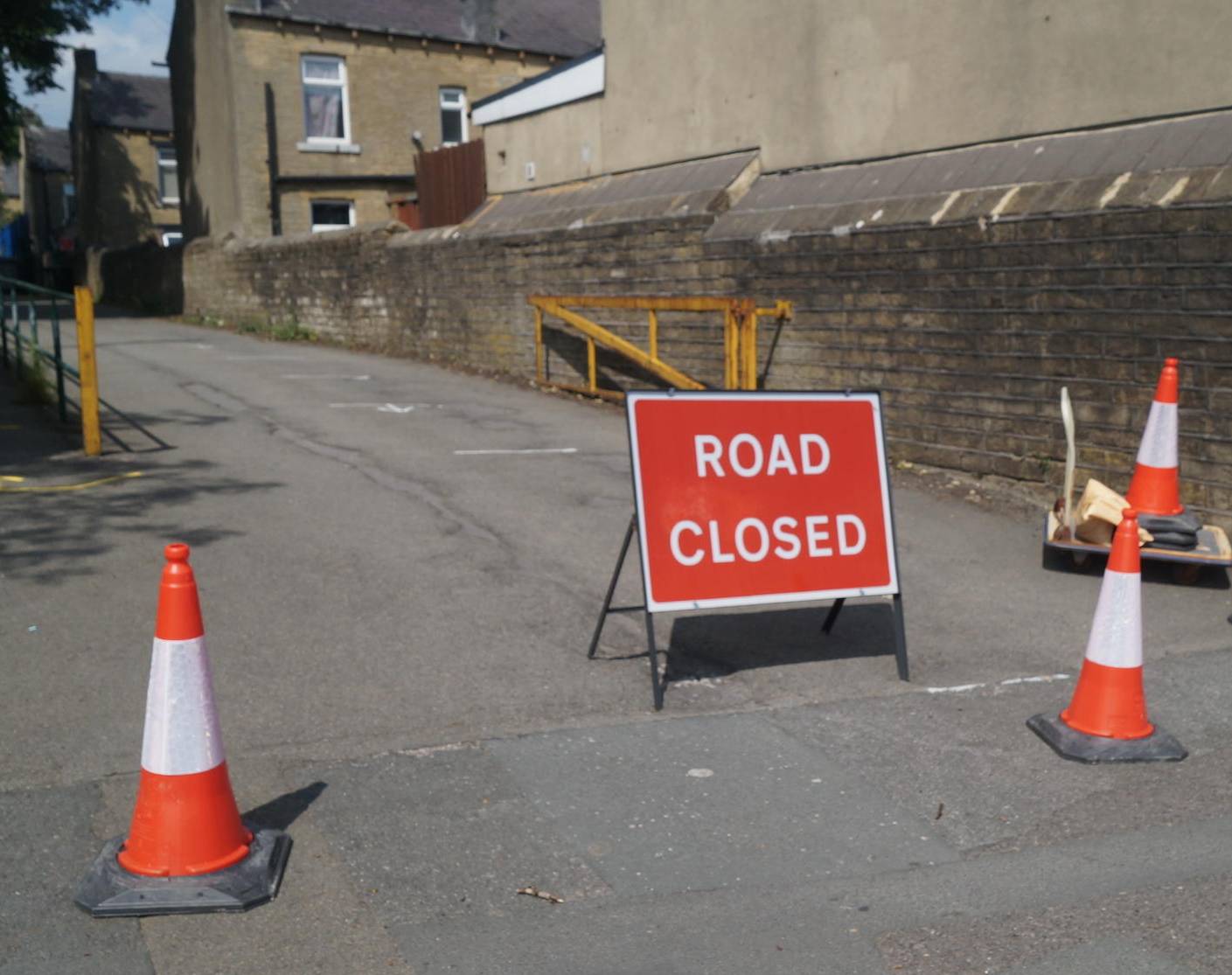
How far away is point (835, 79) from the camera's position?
11.1m

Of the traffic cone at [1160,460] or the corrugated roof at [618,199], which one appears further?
the corrugated roof at [618,199]

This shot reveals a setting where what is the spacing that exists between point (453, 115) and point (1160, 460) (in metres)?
26.8

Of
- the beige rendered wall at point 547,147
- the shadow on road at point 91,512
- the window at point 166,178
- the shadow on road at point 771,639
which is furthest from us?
the window at point 166,178

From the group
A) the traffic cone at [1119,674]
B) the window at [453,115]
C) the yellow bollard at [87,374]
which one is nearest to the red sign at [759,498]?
the traffic cone at [1119,674]

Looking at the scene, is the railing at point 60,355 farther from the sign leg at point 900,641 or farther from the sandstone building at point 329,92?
the sandstone building at point 329,92

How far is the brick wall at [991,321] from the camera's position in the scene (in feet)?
25.3

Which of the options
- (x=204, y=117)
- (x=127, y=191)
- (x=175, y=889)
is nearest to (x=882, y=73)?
(x=175, y=889)

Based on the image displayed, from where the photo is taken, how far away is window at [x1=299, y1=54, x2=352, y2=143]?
29.2 m

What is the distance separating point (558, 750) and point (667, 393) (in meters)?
1.56

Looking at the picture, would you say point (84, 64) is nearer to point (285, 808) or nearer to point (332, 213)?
point (332, 213)

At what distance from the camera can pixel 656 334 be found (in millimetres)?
12750

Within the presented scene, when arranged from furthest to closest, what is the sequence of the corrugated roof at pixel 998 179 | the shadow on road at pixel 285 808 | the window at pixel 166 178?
the window at pixel 166 178 → the corrugated roof at pixel 998 179 → the shadow on road at pixel 285 808

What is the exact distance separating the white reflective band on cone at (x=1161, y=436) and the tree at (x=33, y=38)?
25.8 metres

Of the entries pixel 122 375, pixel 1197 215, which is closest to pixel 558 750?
pixel 1197 215
